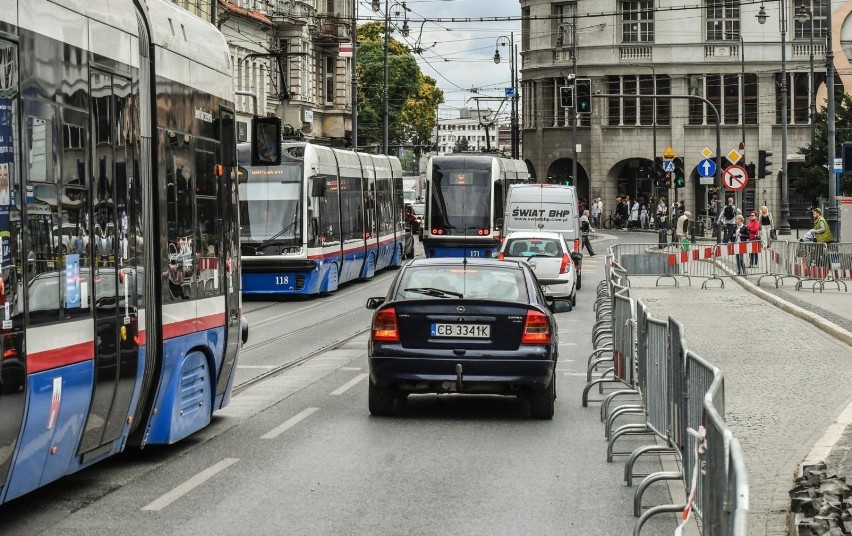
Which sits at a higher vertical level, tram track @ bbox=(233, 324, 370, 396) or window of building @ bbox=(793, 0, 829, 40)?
window of building @ bbox=(793, 0, 829, 40)

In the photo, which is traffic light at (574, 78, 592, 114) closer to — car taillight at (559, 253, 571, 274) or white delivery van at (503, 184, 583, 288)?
white delivery van at (503, 184, 583, 288)

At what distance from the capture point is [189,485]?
10047mm

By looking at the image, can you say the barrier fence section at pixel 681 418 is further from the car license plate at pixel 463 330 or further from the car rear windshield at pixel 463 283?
the car license plate at pixel 463 330

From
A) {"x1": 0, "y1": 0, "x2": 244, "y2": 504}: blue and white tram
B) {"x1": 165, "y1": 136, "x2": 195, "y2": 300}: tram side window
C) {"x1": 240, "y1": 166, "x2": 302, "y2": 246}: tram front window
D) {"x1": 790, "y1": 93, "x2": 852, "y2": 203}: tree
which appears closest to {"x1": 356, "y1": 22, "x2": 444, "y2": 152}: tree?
{"x1": 790, "y1": 93, "x2": 852, "y2": 203}: tree

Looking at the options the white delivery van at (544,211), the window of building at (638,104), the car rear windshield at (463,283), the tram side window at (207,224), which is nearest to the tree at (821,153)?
the window of building at (638,104)

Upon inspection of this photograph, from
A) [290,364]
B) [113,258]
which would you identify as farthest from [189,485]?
[290,364]

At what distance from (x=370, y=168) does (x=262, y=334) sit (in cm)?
1701

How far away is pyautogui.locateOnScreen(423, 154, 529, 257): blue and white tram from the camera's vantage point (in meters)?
44.8

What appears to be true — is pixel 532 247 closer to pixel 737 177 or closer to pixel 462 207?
pixel 737 177

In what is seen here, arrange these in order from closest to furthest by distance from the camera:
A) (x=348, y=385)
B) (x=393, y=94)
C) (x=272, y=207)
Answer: (x=348, y=385) → (x=272, y=207) → (x=393, y=94)

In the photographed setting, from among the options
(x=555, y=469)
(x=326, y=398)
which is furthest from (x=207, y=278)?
(x=326, y=398)

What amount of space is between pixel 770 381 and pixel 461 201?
94.5 ft

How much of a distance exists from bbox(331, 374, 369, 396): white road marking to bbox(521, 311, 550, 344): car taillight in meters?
2.83

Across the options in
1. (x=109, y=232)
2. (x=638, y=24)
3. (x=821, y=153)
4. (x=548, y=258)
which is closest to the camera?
(x=109, y=232)
